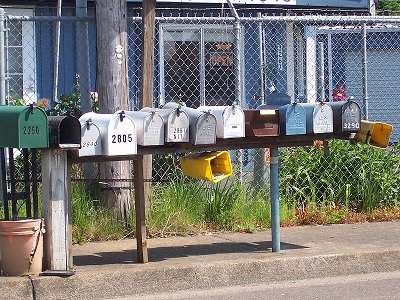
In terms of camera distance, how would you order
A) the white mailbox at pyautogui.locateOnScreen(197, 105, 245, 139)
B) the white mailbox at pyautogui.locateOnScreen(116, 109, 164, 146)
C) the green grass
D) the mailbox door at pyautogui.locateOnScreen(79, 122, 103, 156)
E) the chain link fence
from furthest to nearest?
the chain link fence
the green grass
the white mailbox at pyautogui.locateOnScreen(197, 105, 245, 139)
the white mailbox at pyautogui.locateOnScreen(116, 109, 164, 146)
the mailbox door at pyautogui.locateOnScreen(79, 122, 103, 156)

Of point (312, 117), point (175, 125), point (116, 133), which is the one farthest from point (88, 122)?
point (312, 117)

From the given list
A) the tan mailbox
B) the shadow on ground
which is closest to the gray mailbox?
the tan mailbox

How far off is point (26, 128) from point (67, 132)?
0.33m

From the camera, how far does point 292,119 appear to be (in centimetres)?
755

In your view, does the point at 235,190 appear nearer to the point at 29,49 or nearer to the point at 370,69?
the point at 29,49

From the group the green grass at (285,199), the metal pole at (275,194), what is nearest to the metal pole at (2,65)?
the green grass at (285,199)

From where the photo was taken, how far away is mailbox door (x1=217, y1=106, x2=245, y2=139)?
732 cm

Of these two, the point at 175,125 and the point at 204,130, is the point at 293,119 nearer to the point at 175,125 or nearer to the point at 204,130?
the point at 204,130

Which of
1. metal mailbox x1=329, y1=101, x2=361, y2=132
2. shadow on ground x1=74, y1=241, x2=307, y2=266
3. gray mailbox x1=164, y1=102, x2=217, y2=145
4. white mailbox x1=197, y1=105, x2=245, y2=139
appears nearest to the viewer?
gray mailbox x1=164, y1=102, x2=217, y2=145

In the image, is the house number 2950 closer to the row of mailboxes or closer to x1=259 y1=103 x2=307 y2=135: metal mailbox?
the row of mailboxes

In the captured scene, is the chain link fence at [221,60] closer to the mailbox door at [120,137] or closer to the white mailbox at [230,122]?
the white mailbox at [230,122]

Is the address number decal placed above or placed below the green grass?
above

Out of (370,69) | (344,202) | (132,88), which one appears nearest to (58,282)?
(344,202)

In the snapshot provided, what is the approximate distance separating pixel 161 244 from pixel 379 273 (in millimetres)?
2165
